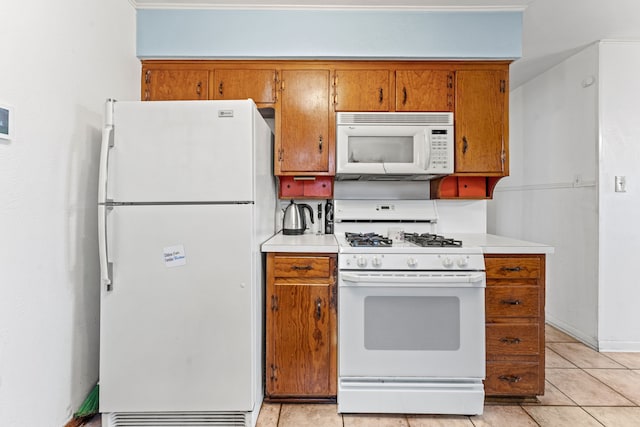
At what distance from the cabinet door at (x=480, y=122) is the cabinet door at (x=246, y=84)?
1315mm

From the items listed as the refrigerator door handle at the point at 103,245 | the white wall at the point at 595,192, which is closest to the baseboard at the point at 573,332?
the white wall at the point at 595,192

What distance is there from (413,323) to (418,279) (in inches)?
9.7

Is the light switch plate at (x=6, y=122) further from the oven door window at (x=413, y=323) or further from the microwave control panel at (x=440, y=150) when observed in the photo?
the microwave control panel at (x=440, y=150)

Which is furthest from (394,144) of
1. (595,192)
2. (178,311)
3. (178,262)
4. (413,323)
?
(595,192)

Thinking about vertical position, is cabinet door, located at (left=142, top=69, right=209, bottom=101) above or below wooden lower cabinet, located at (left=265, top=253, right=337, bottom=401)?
above

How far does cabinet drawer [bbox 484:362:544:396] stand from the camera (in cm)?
200

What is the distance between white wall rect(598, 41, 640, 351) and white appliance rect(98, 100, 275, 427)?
283 cm

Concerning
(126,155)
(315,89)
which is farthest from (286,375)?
(315,89)

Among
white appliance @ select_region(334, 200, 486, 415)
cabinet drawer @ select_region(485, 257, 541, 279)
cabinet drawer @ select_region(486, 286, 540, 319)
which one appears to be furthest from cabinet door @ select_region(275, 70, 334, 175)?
cabinet drawer @ select_region(486, 286, 540, 319)

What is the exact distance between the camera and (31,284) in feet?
4.95

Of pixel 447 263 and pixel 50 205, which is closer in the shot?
pixel 50 205

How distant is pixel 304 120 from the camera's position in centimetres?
248

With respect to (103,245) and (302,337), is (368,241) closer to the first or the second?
(302,337)

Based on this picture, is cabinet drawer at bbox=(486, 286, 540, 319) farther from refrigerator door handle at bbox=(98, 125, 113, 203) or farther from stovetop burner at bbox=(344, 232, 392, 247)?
refrigerator door handle at bbox=(98, 125, 113, 203)
